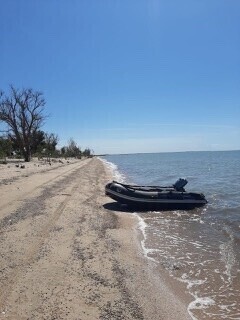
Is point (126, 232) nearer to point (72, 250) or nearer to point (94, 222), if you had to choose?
point (94, 222)

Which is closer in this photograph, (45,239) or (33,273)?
(33,273)

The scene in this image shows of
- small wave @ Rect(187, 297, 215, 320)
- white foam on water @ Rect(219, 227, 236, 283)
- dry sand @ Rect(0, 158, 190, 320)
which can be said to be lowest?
small wave @ Rect(187, 297, 215, 320)

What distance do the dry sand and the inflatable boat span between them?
337 cm

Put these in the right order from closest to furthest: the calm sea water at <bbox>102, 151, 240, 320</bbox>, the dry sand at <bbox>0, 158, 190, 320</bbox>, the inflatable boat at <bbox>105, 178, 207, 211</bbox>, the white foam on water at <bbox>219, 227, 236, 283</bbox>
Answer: the dry sand at <bbox>0, 158, 190, 320</bbox> < the calm sea water at <bbox>102, 151, 240, 320</bbox> < the white foam on water at <bbox>219, 227, 236, 283</bbox> < the inflatable boat at <bbox>105, 178, 207, 211</bbox>

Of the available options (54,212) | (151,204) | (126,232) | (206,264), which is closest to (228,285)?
(206,264)

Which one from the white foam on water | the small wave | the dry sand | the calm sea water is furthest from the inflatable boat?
the small wave

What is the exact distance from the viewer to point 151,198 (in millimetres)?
15328

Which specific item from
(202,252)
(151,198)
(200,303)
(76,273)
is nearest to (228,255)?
(202,252)

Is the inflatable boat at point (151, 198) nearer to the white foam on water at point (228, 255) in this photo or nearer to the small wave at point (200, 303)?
the white foam on water at point (228, 255)

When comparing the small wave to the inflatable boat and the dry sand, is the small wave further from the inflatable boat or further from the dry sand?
the inflatable boat

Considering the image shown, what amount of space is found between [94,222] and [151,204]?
4.31 meters

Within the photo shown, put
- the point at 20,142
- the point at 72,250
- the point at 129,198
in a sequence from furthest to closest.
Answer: the point at 20,142 < the point at 129,198 < the point at 72,250

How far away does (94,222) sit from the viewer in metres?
11.6

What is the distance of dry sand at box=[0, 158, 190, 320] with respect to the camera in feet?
17.2
